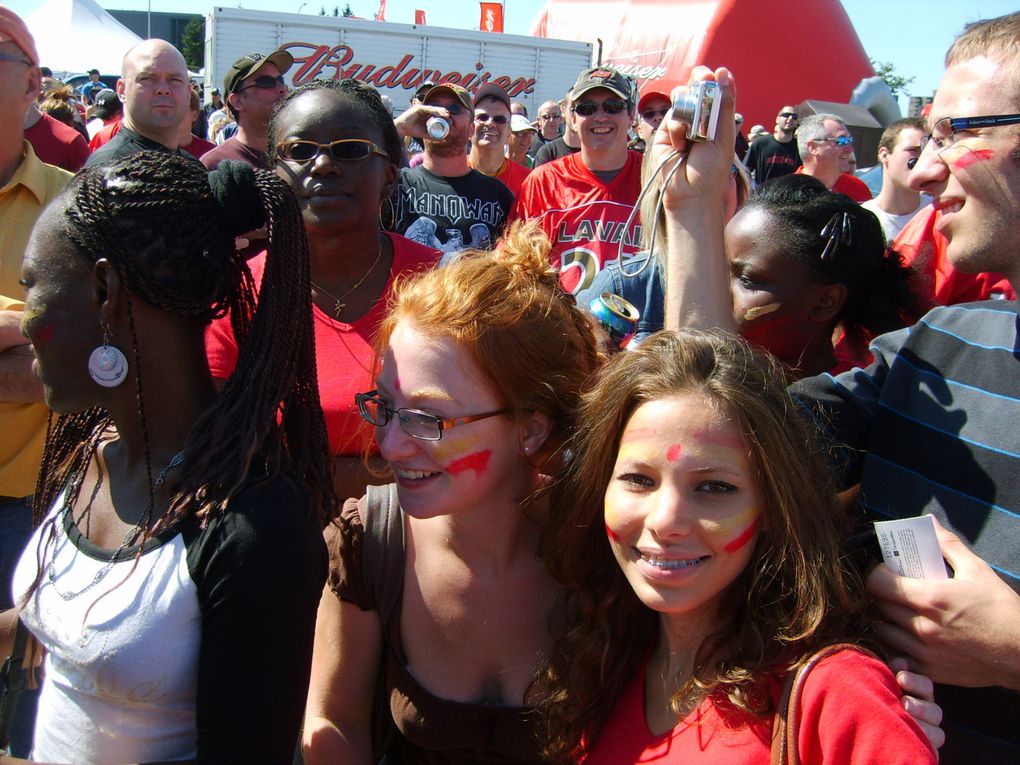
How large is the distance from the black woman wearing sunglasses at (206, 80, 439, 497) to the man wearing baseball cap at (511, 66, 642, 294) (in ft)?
5.05

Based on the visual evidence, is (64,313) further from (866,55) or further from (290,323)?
(866,55)

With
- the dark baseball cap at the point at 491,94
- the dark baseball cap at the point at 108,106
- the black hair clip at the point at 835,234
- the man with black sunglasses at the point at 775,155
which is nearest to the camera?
the black hair clip at the point at 835,234

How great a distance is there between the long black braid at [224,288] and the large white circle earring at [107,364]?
0.03 metres

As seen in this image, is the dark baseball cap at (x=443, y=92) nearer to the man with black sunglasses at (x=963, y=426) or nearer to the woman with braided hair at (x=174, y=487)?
the man with black sunglasses at (x=963, y=426)

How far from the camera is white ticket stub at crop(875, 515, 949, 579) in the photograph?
4.75ft

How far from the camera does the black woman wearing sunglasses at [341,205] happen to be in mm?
2607

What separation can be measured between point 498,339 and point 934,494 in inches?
34.2

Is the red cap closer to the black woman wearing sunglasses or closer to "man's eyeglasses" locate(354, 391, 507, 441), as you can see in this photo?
the black woman wearing sunglasses

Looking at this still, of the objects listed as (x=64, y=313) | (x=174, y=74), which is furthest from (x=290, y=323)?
(x=174, y=74)

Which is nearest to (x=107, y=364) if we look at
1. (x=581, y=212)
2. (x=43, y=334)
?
(x=43, y=334)

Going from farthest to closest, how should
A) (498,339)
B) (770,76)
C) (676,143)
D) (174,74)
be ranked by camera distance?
(770,76) → (174,74) → (676,143) → (498,339)

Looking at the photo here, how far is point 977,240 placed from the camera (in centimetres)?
171

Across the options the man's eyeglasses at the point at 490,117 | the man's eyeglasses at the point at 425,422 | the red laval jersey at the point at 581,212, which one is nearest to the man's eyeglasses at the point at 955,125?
the man's eyeglasses at the point at 425,422

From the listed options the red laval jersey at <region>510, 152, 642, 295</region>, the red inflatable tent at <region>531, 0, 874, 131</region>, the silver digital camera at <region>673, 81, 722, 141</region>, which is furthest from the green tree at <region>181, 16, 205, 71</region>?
the silver digital camera at <region>673, 81, 722, 141</region>
